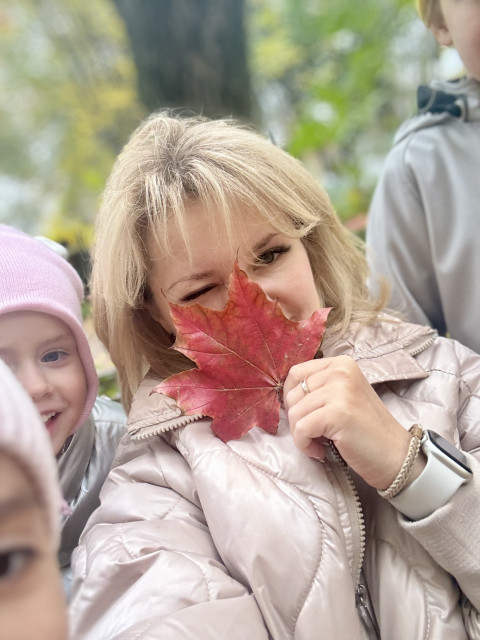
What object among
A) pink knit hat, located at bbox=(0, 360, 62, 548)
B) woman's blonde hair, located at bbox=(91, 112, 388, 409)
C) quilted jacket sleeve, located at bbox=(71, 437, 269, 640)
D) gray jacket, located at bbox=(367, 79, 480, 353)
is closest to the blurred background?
gray jacket, located at bbox=(367, 79, 480, 353)

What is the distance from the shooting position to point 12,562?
0.35 metres

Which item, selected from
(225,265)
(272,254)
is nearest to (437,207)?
(272,254)

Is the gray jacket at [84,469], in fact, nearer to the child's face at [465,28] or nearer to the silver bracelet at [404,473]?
the silver bracelet at [404,473]

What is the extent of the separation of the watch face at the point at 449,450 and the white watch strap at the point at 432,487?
0.6 inches

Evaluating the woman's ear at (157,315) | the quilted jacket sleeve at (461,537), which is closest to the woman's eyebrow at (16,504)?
the quilted jacket sleeve at (461,537)

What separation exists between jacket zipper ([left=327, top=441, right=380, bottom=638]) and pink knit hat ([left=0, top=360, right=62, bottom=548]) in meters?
0.57

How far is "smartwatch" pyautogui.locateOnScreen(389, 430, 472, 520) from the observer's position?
2.66 ft

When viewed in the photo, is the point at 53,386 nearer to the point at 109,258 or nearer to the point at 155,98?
the point at 109,258

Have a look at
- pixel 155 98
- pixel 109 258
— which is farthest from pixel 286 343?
pixel 155 98

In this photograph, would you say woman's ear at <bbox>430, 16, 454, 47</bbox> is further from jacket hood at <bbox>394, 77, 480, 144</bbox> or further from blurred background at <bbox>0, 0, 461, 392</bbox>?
blurred background at <bbox>0, 0, 461, 392</bbox>

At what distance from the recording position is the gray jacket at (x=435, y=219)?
1.32 metres

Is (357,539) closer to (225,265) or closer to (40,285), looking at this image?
(225,265)

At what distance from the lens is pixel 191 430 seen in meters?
0.94

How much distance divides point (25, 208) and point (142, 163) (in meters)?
3.89
